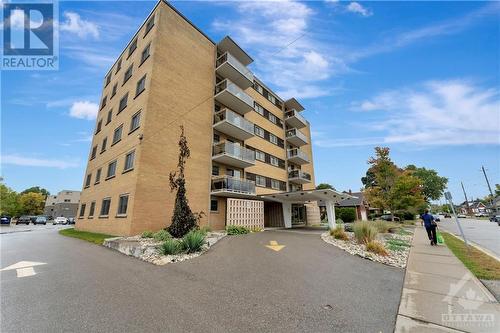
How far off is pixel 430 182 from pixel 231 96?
236 feet

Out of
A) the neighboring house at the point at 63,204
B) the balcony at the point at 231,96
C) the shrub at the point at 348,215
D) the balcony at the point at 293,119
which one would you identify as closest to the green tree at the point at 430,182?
the shrub at the point at 348,215

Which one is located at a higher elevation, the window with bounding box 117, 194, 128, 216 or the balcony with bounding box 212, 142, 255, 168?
the balcony with bounding box 212, 142, 255, 168

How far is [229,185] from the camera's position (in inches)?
769

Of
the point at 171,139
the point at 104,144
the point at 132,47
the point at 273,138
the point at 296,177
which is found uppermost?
the point at 132,47

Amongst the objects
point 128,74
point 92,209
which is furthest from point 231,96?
point 92,209

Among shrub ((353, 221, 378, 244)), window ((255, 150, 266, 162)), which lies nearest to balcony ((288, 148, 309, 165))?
window ((255, 150, 266, 162))

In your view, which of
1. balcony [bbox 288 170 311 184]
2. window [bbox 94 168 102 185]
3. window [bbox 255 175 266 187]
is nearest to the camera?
window [bbox 94 168 102 185]

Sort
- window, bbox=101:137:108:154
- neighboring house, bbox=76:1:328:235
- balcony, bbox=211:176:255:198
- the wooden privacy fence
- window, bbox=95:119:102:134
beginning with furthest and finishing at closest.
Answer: window, bbox=95:119:102:134, window, bbox=101:137:108:154, the wooden privacy fence, balcony, bbox=211:176:255:198, neighboring house, bbox=76:1:328:235

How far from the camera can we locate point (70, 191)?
81.9 meters

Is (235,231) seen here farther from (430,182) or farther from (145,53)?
(430,182)

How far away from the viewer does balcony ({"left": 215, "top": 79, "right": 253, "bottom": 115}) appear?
2184 cm

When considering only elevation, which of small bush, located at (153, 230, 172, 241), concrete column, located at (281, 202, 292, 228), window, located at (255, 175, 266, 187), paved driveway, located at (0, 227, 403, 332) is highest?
window, located at (255, 175, 266, 187)

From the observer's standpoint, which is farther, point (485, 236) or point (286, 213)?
point (286, 213)

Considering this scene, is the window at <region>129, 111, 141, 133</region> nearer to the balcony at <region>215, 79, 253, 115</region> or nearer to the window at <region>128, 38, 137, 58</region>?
the balcony at <region>215, 79, 253, 115</region>
